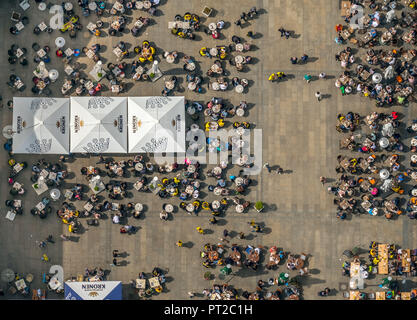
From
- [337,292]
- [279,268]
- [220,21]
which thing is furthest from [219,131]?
[337,292]

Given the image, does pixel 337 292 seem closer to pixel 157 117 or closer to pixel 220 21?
pixel 157 117

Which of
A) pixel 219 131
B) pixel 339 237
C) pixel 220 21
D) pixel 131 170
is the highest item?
pixel 220 21

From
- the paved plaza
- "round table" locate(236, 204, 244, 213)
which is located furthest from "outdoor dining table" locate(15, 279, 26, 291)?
"round table" locate(236, 204, 244, 213)

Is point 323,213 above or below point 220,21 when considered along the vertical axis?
below

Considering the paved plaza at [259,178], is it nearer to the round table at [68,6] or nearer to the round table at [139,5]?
the round table at [139,5]

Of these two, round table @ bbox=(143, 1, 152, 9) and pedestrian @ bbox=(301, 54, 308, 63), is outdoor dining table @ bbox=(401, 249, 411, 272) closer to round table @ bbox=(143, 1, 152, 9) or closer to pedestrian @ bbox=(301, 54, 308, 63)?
pedestrian @ bbox=(301, 54, 308, 63)

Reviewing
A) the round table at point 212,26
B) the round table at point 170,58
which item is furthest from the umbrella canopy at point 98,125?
the round table at point 212,26
